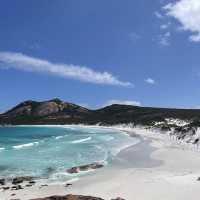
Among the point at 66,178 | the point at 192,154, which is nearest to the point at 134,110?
the point at 192,154

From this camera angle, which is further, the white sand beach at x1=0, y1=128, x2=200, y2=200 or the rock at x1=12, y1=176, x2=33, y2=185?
the rock at x1=12, y1=176, x2=33, y2=185

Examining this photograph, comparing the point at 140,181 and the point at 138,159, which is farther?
the point at 138,159

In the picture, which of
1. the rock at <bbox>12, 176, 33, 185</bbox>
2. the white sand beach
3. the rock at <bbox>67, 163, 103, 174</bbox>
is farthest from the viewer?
the rock at <bbox>67, 163, 103, 174</bbox>

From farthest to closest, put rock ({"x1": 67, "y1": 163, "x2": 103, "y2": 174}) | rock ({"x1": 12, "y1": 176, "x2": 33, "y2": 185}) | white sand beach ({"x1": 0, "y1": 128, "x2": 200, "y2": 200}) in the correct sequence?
rock ({"x1": 67, "y1": 163, "x2": 103, "y2": 174})
rock ({"x1": 12, "y1": 176, "x2": 33, "y2": 185})
white sand beach ({"x1": 0, "y1": 128, "x2": 200, "y2": 200})

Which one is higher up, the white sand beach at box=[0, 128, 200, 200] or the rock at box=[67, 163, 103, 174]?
the rock at box=[67, 163, 103, 174]

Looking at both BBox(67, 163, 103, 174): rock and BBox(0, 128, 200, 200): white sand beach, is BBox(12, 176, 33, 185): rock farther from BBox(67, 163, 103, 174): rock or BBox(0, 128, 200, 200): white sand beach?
BBox(67, 163, 103, 174): rock

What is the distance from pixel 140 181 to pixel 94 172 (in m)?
6.91

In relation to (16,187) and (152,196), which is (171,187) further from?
(16,187)

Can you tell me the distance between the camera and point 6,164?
131ft

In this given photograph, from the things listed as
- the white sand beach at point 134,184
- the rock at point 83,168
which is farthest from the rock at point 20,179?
the rock at point 83,168

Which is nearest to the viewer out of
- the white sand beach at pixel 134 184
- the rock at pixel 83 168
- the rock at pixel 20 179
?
the white sand beach at pixel 134 184

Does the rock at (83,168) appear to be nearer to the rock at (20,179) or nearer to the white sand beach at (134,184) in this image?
the white sand beach at (134,184)

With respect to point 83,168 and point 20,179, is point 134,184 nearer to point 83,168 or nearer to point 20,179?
point 20,179

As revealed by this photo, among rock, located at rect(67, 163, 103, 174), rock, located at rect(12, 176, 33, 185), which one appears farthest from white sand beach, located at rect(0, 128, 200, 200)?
rock, located at rect(12, 176, 33, 185)
